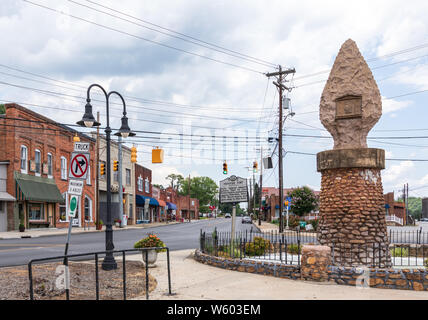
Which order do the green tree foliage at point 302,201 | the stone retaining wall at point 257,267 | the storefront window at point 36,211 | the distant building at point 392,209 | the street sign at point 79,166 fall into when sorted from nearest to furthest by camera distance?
1. the street sign at point 79,166
2. the stone retaining wall at point 257,267
3. the storefront window at point 36,211
4. the green tree foliage at point 302,201
5. the distant building at point 392,209

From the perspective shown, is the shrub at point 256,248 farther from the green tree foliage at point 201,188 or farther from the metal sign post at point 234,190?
the green tree foliage at point 201,188

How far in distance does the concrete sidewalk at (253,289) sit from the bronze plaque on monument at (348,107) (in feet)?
15.6

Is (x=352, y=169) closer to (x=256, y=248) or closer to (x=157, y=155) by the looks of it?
(x=256, y=248)

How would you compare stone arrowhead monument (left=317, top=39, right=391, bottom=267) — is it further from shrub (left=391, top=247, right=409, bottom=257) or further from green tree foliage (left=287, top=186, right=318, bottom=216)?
green tree foliage (left=287, top=186, right=318, bottom=216)

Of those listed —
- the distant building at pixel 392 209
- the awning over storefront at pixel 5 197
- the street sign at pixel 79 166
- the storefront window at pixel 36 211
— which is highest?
the street sign at pixel 79 166

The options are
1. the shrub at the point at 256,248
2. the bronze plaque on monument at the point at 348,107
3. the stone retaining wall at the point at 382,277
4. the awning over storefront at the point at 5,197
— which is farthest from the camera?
the awning over storefront at the point at 5,197

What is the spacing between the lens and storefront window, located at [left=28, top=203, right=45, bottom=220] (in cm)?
3406

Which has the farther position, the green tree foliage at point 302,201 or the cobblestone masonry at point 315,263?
the green tree foliage at point 302,201

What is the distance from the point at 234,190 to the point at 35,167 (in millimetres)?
26472

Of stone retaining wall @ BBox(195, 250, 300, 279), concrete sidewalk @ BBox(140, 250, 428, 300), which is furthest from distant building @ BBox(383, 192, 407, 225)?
concrete sidewalk @ BBox(140, 250, 428, 300)

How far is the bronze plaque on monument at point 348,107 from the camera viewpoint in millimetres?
11539

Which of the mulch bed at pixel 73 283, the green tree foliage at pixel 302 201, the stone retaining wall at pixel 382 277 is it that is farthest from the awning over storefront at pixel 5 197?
the stone retaining wall at pixel 382 277

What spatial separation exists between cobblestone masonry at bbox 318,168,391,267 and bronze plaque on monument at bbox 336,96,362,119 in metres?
1.56
